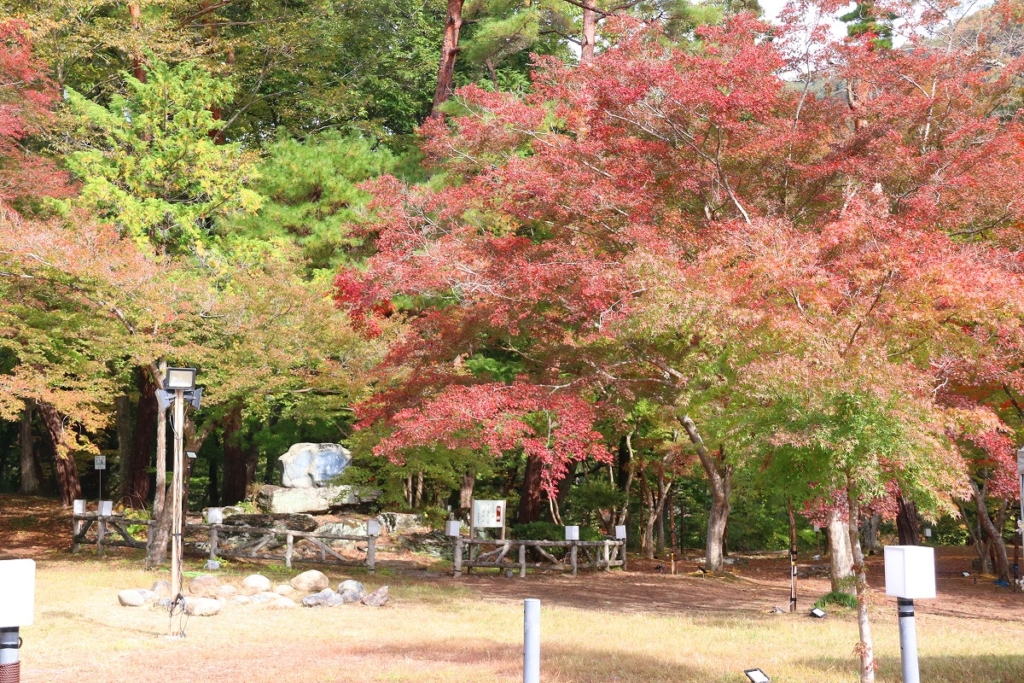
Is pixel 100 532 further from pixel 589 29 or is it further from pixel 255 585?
pixel 589 29

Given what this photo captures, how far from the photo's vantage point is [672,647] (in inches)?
391

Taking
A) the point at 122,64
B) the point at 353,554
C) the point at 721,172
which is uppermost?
the point at 122,64

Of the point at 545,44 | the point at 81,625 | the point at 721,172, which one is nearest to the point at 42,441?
the point at 545,44

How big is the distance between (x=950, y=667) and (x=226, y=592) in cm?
949

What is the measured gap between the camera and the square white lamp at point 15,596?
4340mm

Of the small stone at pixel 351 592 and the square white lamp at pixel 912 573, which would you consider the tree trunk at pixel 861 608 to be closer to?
the square white lamp at pixel 912 573

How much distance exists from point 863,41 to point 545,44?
13048mm

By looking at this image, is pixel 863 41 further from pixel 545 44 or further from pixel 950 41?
pixel 545 44

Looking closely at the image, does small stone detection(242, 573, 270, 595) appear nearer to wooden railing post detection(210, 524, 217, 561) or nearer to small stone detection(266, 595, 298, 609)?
small stone detection(266, 595, 298, 609)

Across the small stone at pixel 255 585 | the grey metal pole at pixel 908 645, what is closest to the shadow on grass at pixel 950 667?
the grey metal pole at pixel 908 645

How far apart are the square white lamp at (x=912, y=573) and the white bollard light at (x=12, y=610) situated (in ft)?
15.2

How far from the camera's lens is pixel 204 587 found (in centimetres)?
1313

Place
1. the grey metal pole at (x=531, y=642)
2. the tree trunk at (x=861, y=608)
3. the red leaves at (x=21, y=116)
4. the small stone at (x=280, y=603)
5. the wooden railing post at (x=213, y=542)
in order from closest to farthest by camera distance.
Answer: the grey metal pole at (x=531, y=642) < the tree trunk at (x=861, y=608) < the small stone at (x=280, y=603) < the wooden railing post at (x=213, y=542) < the red leaves at (x=21, y=116)

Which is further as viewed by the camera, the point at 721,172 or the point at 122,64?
the point at 122,64
